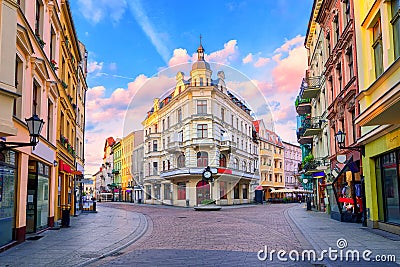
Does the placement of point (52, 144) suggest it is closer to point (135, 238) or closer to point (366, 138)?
point (135, 238)

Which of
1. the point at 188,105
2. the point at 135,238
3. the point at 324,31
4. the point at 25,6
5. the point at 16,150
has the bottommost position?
the point at 135,238

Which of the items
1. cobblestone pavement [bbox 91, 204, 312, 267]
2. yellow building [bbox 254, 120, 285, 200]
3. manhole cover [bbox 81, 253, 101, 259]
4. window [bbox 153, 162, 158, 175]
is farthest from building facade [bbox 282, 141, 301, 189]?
manhole cover [bbox 81, 253, 101, 259]

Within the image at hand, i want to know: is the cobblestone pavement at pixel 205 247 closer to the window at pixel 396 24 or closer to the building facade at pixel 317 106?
the window at pixel 396 24

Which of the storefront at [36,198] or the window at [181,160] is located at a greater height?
the window at [181,160]

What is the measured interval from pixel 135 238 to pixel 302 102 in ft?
81.5

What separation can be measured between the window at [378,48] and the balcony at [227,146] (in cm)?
1018

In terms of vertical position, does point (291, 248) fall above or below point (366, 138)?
below

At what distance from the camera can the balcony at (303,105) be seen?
3539 centimetres

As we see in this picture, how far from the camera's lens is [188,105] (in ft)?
71.7

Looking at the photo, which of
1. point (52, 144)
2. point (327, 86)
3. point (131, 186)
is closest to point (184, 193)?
point (327, 86)

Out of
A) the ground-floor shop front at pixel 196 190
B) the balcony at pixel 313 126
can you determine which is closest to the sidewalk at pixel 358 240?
the ground-floor shop front at pixel 196 190

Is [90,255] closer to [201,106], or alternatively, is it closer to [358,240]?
[358,240]

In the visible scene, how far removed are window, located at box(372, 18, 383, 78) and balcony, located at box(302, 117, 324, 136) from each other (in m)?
15.6

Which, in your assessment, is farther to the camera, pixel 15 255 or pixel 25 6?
pixel 25 6
